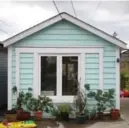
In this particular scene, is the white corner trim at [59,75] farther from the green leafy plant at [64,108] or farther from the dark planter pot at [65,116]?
the dark planter pot at [65,116]

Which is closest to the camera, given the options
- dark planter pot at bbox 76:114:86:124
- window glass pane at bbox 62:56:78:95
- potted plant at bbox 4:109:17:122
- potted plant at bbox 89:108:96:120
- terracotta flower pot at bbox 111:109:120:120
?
dark planter pot at bbox 76:114:86:124

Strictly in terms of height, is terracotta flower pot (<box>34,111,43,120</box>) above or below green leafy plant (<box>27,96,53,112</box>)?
below

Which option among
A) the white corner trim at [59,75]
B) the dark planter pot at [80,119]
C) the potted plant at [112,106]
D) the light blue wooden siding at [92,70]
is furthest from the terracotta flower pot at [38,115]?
the potted plant at [112,106]

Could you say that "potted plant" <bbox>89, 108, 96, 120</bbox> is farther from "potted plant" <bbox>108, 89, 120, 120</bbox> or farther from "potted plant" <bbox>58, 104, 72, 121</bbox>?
"potted plant" <bbox>58, 104, 72, 121</bbox>

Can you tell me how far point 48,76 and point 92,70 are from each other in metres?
1.56

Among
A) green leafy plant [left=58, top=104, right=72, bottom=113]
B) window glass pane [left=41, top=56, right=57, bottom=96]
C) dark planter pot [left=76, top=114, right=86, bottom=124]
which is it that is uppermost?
window glass pane [left=41, top=56, right=57, bottom=96]

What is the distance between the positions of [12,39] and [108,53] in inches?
132

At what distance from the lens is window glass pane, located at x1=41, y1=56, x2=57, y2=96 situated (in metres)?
12.7

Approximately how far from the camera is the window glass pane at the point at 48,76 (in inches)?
500

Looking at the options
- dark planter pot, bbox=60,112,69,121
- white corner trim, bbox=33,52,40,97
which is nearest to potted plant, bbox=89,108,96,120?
dark planter pot, bbox=60,112,69,121

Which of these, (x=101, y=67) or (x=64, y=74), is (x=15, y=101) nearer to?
(x=64, y=74)

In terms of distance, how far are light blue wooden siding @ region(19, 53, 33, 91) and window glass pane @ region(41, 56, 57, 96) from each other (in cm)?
42

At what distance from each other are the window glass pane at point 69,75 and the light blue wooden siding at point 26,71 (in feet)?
3.78

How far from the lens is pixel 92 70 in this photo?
498 inches
